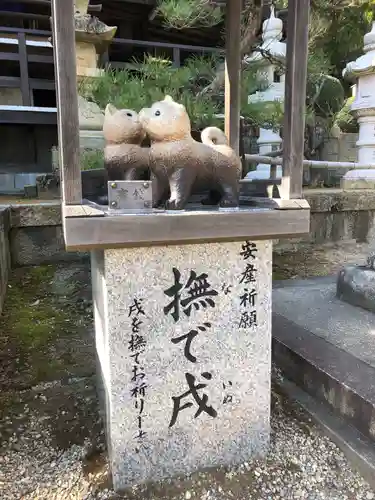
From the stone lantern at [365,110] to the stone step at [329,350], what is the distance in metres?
3.20

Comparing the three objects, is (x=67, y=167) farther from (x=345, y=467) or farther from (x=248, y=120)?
(x=248, y=120)

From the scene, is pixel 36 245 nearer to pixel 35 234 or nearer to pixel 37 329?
pixel 35 234

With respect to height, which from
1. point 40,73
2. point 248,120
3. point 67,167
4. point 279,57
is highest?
point 40,73

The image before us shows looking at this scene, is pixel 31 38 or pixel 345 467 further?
pixel 31 38

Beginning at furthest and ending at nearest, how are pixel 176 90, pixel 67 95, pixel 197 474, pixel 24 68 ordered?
pixel 24 68, pixel 176 90, pixel 197 474, pixel 67 95

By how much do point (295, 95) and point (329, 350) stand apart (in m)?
1.35

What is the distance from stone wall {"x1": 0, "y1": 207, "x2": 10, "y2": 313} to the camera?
3376mm

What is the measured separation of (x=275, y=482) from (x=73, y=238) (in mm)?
1196

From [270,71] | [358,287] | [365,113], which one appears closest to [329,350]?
[358,287]

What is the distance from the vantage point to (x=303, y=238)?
525cm

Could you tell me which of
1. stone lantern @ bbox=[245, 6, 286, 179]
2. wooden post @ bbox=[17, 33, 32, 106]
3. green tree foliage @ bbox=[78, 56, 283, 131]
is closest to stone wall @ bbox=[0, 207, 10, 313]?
green tree foliage @ bbox=[78, 56, 283, 131]

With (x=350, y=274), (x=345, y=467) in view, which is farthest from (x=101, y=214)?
(x=350, y=274)

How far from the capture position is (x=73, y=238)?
4.23ft

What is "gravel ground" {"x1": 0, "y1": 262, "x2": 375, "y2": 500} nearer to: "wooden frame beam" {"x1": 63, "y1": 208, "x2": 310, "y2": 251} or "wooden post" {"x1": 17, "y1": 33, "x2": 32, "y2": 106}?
"wooden frame beam" {"x1": 63, "y1": 208, "x2": 310, "y2": 251}
